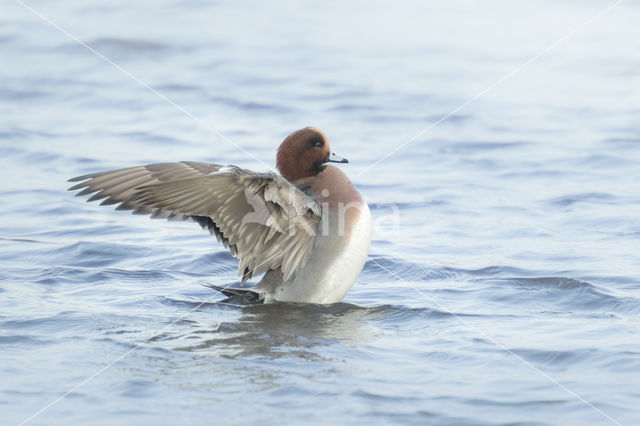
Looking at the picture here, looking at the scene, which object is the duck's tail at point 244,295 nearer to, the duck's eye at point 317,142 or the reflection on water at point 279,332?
the reflection on water at point 279,332

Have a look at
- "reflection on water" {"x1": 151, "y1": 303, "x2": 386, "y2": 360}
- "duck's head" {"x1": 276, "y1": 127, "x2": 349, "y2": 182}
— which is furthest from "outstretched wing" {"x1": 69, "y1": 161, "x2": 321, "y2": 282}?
"duck's head" {"x1": 276, "y1": 127, "x2": 349, "y2": 182}

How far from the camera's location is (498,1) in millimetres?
12750

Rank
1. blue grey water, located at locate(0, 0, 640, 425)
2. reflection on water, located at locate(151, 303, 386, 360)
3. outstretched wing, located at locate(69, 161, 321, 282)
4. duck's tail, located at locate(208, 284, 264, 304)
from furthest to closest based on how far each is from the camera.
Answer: duck's tail, located at locate(208, 284, 264, 304)
outstretched wing, located at locate(69, 161, 321, 282)
reflection on water, located at locate(151, 303, 386, 360)
blue grey water, located at locate(0, 0, 640, 425)

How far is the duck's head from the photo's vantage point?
5.17m

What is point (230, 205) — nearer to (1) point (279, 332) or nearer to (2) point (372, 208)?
(1) point (279, 332)

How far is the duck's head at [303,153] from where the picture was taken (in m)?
5.17

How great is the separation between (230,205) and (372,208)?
267 centimetres

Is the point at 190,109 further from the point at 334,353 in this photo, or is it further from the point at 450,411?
the point at 450,411

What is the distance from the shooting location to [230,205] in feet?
15.9

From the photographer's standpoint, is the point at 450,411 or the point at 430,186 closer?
the point at 450,411

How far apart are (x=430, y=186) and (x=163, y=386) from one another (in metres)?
4.34

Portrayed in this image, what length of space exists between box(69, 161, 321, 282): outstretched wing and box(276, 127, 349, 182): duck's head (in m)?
0.33

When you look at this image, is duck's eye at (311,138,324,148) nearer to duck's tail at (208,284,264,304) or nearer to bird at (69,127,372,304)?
bird at (69,127,372,304)

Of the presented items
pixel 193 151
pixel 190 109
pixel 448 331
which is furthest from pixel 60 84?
pixel 448 331
